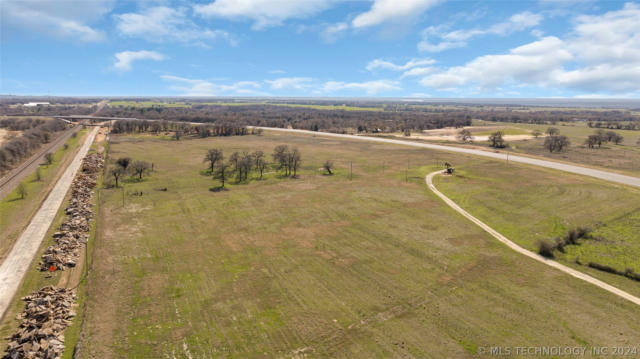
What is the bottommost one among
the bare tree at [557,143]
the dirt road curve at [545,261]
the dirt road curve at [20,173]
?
the dirt road curve at [545,261]

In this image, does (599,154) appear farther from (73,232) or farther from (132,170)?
(73,232)

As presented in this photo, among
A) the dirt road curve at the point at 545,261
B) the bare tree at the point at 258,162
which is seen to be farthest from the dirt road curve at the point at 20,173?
the dirt road curve at the point at 545,261

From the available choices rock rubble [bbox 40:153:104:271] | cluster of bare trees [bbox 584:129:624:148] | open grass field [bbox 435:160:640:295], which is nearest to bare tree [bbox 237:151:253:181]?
rock rubble [bbox 40:153:104:271]

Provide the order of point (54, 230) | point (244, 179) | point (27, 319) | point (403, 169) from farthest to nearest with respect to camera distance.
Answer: point (403, 169)
point (244, 179)
point (54, 230)
point (27, 319)

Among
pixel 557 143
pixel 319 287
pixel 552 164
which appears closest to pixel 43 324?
pixel 319 287

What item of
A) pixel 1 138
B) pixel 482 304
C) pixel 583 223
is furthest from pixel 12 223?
pixel 1 138

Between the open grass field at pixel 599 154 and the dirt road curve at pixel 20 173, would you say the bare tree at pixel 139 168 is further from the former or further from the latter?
the open grass field at pixel 599 154

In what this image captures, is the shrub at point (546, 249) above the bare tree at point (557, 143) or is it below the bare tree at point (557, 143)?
below

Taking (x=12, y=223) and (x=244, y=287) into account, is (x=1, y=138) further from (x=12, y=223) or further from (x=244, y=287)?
(x=244, y=287)
